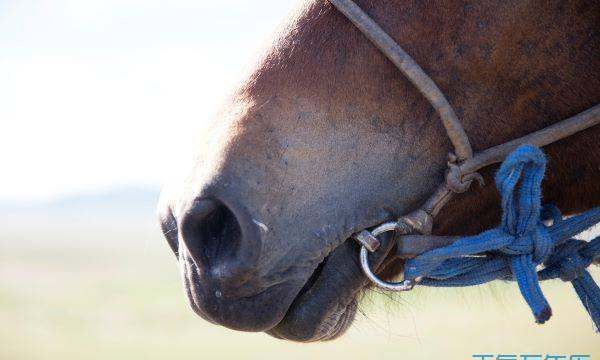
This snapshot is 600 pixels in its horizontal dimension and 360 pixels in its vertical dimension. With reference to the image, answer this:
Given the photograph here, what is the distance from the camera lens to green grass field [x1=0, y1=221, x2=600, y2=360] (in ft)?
28.5

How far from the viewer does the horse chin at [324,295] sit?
2225 millimetres

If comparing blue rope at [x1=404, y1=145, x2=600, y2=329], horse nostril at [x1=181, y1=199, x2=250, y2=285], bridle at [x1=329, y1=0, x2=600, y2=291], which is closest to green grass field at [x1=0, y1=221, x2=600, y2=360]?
blue rope at [x1=404, y1=145, x2=600, y2=329]

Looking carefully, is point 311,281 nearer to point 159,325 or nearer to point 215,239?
point 215,239

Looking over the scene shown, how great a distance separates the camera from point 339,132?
2170 mm

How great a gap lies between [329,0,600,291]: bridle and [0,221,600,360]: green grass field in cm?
312

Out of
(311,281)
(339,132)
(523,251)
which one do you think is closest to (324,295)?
(311,281)

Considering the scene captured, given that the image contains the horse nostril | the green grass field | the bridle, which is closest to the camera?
the horse nostril

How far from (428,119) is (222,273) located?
2.43 ft

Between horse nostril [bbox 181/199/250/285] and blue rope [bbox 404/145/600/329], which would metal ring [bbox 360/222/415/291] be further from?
horse nostril [bbox 181/199/250/285]

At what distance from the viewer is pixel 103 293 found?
1367 cm

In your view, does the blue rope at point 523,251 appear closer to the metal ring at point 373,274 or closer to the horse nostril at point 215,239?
the metal ring at point 373,274

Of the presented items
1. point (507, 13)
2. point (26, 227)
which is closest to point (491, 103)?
point (507, 13)

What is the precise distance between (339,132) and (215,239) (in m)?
0.46

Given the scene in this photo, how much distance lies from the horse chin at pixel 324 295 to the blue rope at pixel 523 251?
6.6 inches
